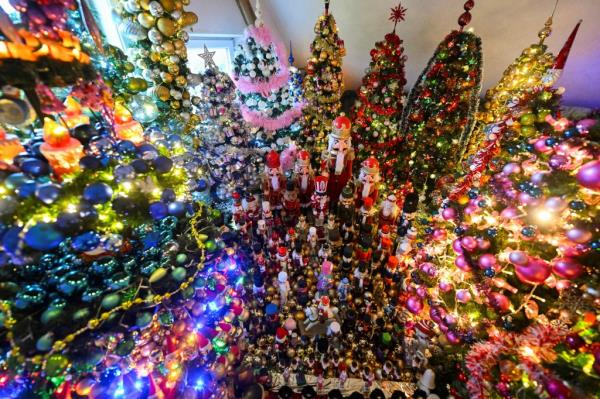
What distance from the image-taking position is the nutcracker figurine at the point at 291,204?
2.33 meters

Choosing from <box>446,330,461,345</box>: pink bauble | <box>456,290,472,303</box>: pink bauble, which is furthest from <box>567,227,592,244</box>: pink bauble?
<box>446,330,461,345</box>: pink bauble

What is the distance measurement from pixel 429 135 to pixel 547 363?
6.72 feet

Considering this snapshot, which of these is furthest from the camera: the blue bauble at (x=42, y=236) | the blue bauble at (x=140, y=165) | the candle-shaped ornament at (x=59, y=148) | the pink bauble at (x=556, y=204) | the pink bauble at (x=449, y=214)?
the pink bauble at (x=449, y=214)

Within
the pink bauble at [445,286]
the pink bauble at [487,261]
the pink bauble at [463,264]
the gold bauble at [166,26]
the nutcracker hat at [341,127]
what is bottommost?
the pink bauble at [445,286]

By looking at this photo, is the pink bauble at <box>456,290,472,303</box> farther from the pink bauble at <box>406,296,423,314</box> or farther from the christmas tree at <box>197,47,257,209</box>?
the christmas tree at <box>197,47,257,209</box>

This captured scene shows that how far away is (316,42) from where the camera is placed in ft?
7.80

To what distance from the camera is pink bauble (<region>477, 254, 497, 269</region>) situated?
49.6 inches

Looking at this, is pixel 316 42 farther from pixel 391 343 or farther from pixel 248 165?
pixel 391 343

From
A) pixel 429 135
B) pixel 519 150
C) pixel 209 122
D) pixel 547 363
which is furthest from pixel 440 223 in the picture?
pixel 209 122

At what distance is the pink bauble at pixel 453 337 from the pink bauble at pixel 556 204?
866mm

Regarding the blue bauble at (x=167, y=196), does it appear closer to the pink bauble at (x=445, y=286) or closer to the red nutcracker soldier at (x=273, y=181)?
the red nutcracker soldier at (x=273, y=181)

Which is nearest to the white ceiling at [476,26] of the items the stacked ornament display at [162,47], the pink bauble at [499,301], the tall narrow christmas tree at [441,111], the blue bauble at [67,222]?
→ the tall narrow christmas tree at [441,111]

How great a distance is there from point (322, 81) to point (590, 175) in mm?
2121

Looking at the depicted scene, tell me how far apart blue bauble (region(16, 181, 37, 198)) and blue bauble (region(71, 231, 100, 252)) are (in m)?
0.18
